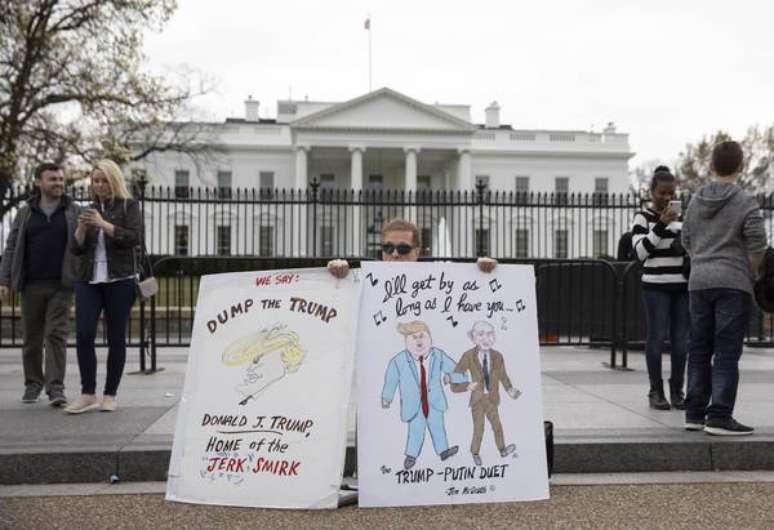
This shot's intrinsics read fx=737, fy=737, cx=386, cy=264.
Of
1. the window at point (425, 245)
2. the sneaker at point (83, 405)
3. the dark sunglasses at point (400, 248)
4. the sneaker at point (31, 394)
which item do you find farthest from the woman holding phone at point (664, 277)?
the sneaker at point (31, 394)

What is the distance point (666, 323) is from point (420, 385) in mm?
2639

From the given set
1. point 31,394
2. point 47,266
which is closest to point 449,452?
point 47,266

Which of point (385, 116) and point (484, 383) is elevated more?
point (385, 116)

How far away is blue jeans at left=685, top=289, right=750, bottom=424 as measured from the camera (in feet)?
15.3

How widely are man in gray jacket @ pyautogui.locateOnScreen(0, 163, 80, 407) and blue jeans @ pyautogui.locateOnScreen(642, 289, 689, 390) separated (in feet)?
14.8

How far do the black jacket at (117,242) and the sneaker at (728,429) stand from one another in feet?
13.9

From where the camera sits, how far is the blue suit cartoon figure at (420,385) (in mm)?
3752

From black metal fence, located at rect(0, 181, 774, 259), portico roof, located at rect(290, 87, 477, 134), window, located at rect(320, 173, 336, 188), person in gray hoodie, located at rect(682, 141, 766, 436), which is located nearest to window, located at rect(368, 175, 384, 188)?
window, located at rect(320, 173, 336, 188)

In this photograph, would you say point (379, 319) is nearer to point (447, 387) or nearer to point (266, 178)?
point (447, 387)

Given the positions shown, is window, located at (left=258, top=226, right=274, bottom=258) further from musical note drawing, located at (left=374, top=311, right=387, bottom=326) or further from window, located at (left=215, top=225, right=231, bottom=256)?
musical note drawing, located at (left=374, top=311, right=387, bottom=326)

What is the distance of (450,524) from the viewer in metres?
3.49

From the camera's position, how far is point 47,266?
582cm
